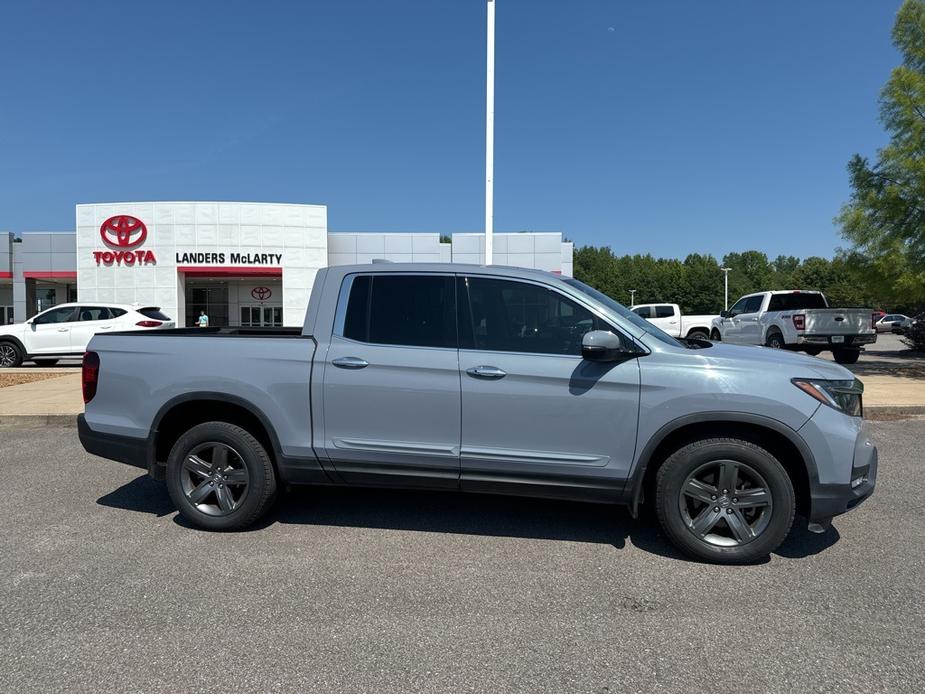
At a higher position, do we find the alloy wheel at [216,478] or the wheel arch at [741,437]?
the wheel arch at [741,437]

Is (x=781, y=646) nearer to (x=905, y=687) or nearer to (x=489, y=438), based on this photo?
(x=905, y=687)

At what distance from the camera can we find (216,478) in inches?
161

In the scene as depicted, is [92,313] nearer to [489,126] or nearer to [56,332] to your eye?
[56,332]

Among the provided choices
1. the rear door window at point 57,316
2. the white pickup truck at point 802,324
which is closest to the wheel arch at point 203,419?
the rear door window at point 57,316

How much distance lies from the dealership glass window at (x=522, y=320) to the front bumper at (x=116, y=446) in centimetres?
243

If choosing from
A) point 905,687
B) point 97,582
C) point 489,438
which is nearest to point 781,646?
point 905,687

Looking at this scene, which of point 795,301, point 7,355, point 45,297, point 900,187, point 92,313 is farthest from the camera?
point 45,297

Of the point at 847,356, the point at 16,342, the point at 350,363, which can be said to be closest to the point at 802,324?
the point at 847,356

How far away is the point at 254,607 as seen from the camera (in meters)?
3.09

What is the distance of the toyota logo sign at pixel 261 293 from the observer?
3444 centimetres

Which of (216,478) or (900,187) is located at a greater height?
(900,187)

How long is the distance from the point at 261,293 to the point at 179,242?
5.45 meters

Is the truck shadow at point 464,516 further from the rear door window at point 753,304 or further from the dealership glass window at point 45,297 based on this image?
the dealership glass window at point 45,297

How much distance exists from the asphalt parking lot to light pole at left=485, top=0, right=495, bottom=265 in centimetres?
1034
